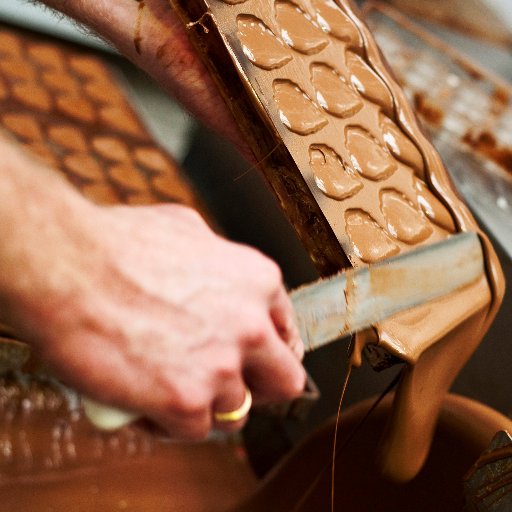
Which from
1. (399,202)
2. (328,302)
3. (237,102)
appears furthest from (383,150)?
(328,302)

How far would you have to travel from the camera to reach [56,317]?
47cm

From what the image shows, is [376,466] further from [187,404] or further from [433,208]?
[187,404]

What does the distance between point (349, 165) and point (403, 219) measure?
4.3 inches

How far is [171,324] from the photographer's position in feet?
1.67

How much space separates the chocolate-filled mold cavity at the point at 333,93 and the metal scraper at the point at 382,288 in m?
0.26

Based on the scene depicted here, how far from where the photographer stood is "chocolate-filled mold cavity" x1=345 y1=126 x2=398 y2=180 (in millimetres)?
859

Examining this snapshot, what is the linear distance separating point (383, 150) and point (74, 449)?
951 mm

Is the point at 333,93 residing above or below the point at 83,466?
above

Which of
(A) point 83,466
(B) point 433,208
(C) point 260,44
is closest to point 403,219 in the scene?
(B) point 433,208

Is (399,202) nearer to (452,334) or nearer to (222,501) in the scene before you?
(452,334)

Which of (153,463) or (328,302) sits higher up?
(328,302)

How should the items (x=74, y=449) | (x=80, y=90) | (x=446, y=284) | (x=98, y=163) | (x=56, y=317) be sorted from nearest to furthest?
(x=56, y=317)
(x=446, y=284)
(x=74, y=449)
(x=98, y=163)
(x=80, y=90)

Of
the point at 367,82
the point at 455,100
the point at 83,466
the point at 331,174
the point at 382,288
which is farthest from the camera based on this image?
the point at 455,100

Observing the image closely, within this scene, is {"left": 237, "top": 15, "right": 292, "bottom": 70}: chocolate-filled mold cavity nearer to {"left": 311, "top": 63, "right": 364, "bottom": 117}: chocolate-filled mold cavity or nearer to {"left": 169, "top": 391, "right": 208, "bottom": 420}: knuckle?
{"left": 311, "top": 63, "right": 364, "bottom": 117}: chocolate-filled mold cavity
